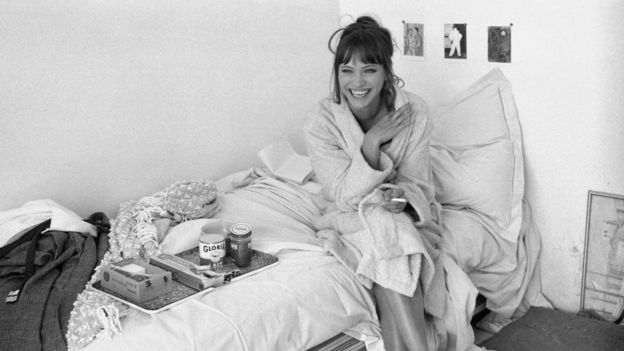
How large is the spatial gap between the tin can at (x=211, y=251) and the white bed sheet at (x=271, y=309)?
4.2 inches

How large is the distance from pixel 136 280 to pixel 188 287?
15 cm

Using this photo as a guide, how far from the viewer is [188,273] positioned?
6.15 feet

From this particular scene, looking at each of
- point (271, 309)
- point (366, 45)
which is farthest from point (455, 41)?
point (271, 309)

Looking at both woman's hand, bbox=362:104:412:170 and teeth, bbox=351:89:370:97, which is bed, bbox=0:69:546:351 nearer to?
→ woman's hand, bbox=362:104:412:170

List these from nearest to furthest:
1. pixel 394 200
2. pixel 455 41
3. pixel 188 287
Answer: pixel 188 287, pixel 394 200, pixel 455 41

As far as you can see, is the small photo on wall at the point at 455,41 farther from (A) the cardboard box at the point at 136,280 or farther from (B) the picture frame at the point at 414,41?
(A) the cardboard box at the point at 136,280

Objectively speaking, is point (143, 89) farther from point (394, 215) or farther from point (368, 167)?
point (394, 215)

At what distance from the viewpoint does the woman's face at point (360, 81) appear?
2.17 m

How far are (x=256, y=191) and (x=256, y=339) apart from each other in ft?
3.01

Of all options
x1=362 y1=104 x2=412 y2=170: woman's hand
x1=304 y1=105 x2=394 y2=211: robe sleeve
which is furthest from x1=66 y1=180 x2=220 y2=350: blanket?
x1=362 y1=104 x2=412 y2=170: woman's hand

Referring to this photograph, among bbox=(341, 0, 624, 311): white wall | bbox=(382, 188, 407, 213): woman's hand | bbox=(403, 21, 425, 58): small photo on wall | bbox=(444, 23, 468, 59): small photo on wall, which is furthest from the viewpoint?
bbox=(403, 21, 425, 58): small photo on wall

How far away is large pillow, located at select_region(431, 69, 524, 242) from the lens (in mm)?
2479

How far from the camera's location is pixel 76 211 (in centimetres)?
241

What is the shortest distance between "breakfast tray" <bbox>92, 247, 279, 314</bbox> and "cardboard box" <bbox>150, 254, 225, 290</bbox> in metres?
0.01
